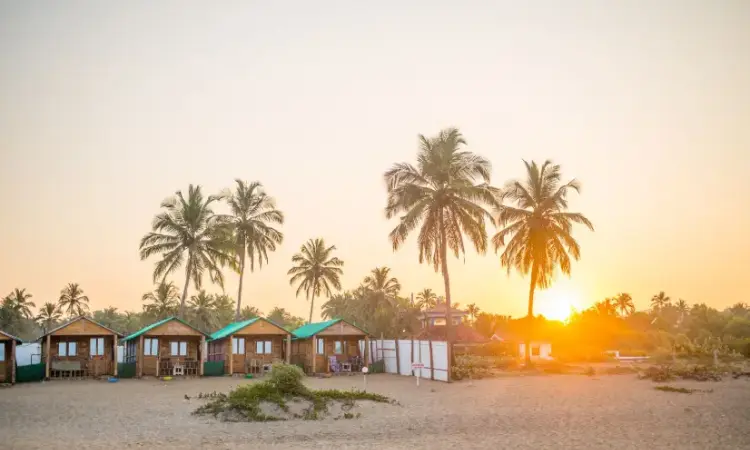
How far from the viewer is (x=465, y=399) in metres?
28.5

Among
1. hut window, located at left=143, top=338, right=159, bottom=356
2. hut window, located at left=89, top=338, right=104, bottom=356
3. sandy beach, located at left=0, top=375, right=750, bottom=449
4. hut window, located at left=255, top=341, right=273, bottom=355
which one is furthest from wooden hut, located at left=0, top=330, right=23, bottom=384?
hut window, located at left=255, top=341, right=273, bottom=355

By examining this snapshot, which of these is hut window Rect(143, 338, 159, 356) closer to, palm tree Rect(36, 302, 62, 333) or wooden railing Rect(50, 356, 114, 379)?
wooden railing Rect(50, 356, 114, 379)

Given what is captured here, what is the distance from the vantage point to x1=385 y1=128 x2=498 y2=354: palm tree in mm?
38531

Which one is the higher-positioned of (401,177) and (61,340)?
(401,177)

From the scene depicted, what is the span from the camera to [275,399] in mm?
24109

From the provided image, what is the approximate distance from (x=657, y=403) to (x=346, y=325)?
922 inches

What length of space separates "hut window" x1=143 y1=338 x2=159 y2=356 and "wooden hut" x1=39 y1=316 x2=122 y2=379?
2010mm

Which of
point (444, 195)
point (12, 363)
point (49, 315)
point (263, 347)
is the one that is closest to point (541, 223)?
point (444, 195)

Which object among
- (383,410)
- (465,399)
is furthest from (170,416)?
(465,399)

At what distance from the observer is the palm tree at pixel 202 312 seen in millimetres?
71375

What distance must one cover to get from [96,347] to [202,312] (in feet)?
101

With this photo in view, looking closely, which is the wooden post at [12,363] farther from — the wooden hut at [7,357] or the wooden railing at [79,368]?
the wooden railing at [79,368]

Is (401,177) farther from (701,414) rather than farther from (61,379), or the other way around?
(61,379)

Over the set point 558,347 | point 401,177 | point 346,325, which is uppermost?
point 401,177
